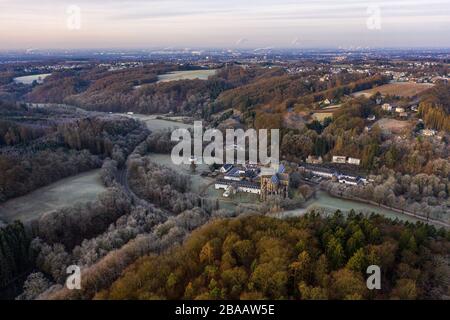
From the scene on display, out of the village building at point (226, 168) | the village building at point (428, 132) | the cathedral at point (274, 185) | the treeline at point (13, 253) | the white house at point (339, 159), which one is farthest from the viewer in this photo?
the village building at point (428, 132)

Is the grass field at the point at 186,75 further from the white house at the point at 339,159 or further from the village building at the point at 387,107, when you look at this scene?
the white house at the point at 339,159

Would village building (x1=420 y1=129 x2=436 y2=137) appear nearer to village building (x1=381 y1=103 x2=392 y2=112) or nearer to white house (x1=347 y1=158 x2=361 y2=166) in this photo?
village building (x1=381 y1=103 x2=392 y2=112)

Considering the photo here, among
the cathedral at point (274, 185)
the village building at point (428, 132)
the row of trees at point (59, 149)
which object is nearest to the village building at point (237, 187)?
the cathedral at point (274, 185)

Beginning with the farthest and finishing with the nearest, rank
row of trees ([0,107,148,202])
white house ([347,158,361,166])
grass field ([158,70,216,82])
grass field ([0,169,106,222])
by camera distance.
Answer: grass field ([158,70,216,82]) → white house ([347,158,361,166]) → row of trees ([0,107,148,202]) → grass field ([0,169,106,222])

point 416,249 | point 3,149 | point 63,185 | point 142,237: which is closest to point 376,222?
point 416,249

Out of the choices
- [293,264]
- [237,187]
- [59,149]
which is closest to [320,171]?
[237,187]

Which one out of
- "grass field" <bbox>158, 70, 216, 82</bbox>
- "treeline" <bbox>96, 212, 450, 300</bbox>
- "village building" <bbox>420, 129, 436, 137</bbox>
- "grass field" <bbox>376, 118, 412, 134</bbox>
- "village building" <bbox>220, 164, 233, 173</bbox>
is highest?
"grass field" <bbox>158, 70, 216, 82</bbox>

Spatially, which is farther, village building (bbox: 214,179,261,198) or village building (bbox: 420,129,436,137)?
village building (bbox: 420,129,436,137)

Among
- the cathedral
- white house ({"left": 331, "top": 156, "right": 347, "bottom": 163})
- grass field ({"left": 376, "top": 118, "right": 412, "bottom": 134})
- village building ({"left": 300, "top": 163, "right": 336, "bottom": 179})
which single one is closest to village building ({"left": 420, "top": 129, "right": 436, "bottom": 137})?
grass field ({"left": 376, "top": 118, "right": 412, "bottom": 134})
